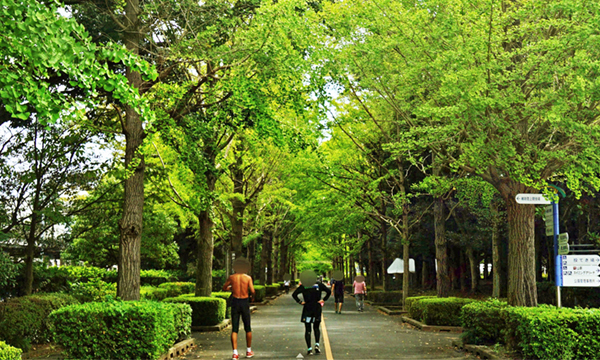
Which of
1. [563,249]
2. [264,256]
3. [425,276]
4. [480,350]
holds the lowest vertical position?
[425,276]

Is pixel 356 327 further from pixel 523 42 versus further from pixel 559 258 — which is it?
pixel 523 42

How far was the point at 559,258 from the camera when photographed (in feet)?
39.2

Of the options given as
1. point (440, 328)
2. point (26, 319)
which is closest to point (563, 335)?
point (440, 328)

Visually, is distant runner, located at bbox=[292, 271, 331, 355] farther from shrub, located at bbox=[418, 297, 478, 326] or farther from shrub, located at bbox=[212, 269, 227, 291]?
shrub, located at bbox=[212, 269, 227, 291]

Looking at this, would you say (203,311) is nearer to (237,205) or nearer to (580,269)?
(237,205)

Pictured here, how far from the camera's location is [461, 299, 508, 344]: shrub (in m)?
13.0

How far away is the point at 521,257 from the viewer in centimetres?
1370

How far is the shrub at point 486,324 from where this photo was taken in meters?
13.0

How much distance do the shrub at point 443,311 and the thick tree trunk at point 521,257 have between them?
5.11m

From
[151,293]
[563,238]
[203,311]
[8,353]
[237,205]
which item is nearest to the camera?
[8,353]

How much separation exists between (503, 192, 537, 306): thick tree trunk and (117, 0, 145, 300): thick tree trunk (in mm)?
8346

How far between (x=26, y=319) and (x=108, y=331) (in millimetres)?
4777

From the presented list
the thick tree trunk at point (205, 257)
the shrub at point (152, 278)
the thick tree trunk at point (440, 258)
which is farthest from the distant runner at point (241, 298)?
the shrub at point (152, 278)

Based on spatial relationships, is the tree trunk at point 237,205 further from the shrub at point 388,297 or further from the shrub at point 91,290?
the shrub at point 91,290
